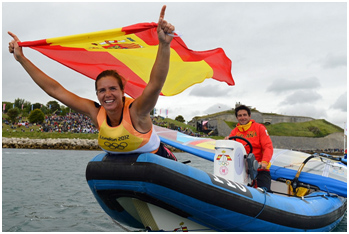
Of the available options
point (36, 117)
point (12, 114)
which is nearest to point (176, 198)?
point (36, 117)

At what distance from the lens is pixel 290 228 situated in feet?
13.4

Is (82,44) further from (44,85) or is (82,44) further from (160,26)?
(160,26)

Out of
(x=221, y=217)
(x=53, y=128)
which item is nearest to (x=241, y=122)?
(x=221, y=217)

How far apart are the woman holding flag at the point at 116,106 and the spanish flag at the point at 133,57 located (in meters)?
0.48

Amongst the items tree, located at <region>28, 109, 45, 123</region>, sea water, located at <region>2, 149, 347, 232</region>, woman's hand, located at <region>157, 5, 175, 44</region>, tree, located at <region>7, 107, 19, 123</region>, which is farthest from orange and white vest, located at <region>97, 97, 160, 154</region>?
tree, located at <region>7, 107, 19, 123</region>

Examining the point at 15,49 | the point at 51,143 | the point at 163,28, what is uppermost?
the point at 163,28

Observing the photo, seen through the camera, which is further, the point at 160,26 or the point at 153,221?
the point at 153,221

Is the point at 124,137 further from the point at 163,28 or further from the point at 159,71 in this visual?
the point at 163,28

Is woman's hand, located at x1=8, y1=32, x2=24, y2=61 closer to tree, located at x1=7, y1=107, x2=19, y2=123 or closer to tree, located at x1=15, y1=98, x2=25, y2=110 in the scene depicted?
tree, located at x1=7, y1=107, x2=19, y2=123

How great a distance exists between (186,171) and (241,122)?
251 cm

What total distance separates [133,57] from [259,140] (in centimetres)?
256

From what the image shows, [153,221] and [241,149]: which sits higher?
[241,149]

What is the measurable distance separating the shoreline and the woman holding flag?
35.0m

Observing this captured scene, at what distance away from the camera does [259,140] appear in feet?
18.0
